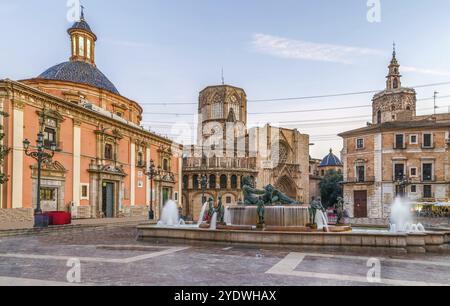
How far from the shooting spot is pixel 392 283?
6934 millimetres

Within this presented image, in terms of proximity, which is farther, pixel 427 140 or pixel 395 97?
pixel 395 97

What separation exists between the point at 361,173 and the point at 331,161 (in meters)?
39.3

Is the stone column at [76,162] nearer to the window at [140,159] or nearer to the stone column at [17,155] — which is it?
the stone column at [17,155]

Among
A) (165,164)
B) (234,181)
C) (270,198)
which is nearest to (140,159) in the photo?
(165,164)

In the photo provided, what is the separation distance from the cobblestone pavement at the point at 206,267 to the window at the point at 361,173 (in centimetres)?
3195

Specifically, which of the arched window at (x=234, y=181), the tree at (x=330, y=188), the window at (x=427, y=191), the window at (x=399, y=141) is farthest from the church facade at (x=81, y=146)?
the tree at (x=330, y=188)

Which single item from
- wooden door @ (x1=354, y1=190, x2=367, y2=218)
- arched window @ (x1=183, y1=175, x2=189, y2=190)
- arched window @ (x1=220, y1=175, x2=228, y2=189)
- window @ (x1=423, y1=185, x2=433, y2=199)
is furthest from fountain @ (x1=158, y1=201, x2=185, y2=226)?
arched window @ (x1=183, y1=175, x2=189, y2=190)

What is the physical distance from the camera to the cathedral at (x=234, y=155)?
53.3 metres

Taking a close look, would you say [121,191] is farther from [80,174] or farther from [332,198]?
[332,198]

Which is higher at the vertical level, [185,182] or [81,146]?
[81,146]

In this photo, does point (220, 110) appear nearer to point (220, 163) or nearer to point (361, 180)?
point (220, 163)

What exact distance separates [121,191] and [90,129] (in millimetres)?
6559

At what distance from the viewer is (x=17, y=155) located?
2231 cm

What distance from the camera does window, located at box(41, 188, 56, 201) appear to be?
24.3 metres
